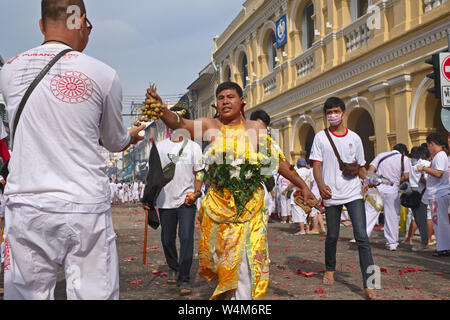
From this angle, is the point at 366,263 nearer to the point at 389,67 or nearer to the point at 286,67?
the point at 389,67

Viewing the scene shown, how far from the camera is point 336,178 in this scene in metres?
5.77

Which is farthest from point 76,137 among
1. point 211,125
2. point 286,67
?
point 286,67

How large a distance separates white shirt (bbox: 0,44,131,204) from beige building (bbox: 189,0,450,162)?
11275mm

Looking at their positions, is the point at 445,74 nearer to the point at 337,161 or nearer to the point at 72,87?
the point at 337,161

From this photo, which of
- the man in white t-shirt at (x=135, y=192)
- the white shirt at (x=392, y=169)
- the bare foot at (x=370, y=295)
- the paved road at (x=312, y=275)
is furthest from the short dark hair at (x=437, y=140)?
the man in white t-shirt at (x=135, y=192)

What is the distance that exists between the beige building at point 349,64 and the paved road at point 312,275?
533 centimetres

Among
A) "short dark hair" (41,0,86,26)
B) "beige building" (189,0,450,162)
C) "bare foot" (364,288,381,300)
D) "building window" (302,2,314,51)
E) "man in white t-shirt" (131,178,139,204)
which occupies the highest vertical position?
"building window" (302,2,314,51)

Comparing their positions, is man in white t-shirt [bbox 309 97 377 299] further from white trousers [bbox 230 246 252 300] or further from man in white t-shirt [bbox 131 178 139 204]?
man in white t-shirt [bbox 131 178 139 204]

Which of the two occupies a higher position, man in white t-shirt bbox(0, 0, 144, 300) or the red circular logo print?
the red circular logo print

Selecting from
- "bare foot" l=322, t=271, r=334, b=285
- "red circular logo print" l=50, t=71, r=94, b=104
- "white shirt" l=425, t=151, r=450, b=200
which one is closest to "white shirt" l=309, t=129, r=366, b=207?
"bare foot" l=322, t=271, r=334, b=285

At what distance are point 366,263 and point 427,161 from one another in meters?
4.88

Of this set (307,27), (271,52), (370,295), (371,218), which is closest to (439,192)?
(371,218)

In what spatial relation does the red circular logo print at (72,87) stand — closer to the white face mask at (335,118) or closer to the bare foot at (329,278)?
the white face mask at (335,118)

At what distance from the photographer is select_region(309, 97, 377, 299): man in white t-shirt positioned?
5.59 m
